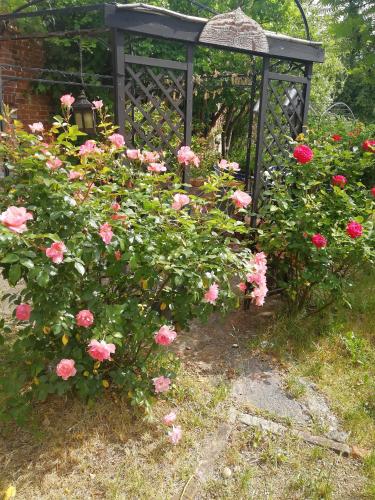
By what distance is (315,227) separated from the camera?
2.80m

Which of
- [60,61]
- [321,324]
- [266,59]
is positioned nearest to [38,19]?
[60,61]

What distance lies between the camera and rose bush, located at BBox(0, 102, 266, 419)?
1.69 m

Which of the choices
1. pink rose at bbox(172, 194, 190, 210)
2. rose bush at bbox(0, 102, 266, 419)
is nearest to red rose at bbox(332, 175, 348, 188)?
rose bush at bbox(0, 102, 266, 419)

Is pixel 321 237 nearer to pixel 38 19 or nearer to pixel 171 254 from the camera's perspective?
pixel 171 254

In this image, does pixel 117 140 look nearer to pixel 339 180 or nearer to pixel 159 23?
pixel 159 23

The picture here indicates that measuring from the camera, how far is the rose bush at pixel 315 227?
2.73 metres

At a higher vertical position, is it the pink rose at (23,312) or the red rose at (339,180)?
the red rose at (339,180)

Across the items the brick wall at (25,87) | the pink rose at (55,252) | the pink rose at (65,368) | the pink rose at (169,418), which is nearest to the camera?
the pink rose at (55,252)

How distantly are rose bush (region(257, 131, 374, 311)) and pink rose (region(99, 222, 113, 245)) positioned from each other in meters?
1.45

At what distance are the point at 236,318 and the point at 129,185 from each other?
1.52 metres

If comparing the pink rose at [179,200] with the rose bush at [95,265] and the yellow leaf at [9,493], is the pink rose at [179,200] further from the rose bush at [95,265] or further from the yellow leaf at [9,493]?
the yellow leaf at [9,493]

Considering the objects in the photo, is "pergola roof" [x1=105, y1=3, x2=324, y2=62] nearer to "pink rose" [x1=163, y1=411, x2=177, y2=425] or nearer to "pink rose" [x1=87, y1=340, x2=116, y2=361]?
"pink rose" [x1=87, y1=340, x2=116, y2=361]

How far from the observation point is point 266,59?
2.89m

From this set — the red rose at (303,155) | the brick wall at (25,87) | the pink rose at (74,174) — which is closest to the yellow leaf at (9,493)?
the pink rose at (74,174)
